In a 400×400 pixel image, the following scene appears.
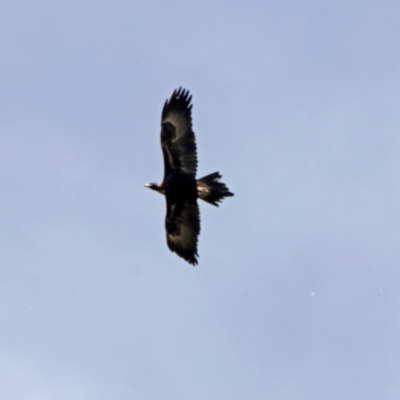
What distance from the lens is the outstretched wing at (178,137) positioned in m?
60.9

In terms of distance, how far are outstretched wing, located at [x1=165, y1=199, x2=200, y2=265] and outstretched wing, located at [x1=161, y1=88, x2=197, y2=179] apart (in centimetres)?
127

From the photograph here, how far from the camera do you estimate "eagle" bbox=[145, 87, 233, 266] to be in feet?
198

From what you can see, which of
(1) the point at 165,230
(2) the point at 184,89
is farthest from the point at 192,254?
(2) the point at 184,89

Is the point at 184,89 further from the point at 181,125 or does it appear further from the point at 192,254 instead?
the point at 192,254

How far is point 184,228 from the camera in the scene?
62.1 meters

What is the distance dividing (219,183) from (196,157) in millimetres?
1346

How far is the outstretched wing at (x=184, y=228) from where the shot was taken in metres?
61.7

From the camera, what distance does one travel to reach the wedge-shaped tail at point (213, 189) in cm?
6028

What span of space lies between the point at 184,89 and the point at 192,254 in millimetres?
5731

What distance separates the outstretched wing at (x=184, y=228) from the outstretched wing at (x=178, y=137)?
1.27 m

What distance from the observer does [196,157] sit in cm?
6097

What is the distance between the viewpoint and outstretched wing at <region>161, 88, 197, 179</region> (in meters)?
60.9

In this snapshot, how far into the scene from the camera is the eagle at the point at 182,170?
60.5 m

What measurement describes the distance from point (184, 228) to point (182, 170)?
89.8 inches
